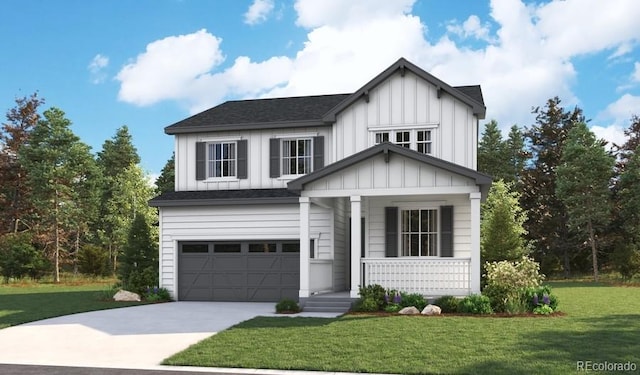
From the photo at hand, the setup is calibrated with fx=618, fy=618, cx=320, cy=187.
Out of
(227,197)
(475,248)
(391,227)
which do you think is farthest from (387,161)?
(227,197)

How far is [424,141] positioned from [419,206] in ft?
7.56

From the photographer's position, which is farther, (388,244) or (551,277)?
(551,277)

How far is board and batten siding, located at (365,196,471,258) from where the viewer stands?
65.1 ft

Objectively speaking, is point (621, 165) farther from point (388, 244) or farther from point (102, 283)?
point (102, 283)

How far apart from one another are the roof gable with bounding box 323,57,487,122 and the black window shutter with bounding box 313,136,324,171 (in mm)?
952

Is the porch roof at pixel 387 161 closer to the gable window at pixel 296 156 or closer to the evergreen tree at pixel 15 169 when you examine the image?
the gable window at pixel 296 156

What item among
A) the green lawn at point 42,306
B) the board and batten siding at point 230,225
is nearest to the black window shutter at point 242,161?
the board and batten siding at point 230,225

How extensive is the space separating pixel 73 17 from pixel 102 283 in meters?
15.9

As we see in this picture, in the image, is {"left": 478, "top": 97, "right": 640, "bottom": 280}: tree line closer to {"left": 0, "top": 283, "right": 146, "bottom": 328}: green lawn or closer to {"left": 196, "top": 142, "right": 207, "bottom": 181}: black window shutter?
{"left": 196, "top": 142, "right": 207, "bottom": 181}: black window shutter

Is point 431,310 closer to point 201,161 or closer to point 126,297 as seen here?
point 126,297

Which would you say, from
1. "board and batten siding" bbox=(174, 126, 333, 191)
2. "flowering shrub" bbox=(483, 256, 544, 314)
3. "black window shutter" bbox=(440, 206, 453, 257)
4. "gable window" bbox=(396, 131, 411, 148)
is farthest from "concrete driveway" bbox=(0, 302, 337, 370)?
"gable window" bbox=(396, 131, 411, 148)

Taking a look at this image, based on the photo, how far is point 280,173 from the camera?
22359 millimetres

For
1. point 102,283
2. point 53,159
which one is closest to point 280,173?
point 102,283

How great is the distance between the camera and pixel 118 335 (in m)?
13.2
